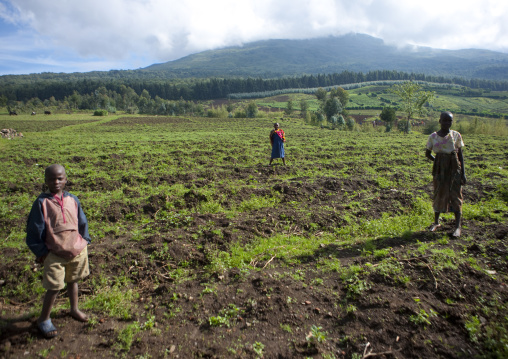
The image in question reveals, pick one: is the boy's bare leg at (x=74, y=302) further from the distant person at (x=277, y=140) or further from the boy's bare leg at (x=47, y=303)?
the distant person at (x=277, y=140)

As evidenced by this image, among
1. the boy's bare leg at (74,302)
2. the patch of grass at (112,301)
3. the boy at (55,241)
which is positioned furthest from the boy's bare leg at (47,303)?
the patch of grass at (112,301)

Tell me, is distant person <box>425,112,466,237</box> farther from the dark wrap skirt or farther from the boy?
the boy

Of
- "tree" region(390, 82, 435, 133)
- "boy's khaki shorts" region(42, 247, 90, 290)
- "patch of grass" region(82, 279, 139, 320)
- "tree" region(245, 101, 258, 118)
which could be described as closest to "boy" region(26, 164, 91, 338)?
"boy's khaki shorts" region(42, 247, 90, 290)

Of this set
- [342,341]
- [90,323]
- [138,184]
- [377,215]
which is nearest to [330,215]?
[377,215]

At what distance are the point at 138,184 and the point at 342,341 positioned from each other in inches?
374

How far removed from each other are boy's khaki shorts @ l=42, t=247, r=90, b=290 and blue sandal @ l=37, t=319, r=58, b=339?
1.81ft

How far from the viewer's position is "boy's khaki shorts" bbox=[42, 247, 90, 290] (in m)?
3.65

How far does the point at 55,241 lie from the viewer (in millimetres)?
3672

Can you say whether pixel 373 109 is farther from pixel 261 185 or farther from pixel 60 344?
pixel 60 344

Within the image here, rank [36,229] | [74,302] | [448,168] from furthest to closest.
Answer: [448,168] → [74,302] → [36,229]

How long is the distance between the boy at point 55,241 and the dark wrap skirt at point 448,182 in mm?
7073

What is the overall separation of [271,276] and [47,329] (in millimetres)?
3344

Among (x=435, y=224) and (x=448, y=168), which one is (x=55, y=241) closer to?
(x=448, y=168)

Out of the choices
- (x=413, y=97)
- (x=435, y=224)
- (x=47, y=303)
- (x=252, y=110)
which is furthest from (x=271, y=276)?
(x=252, y=110)
